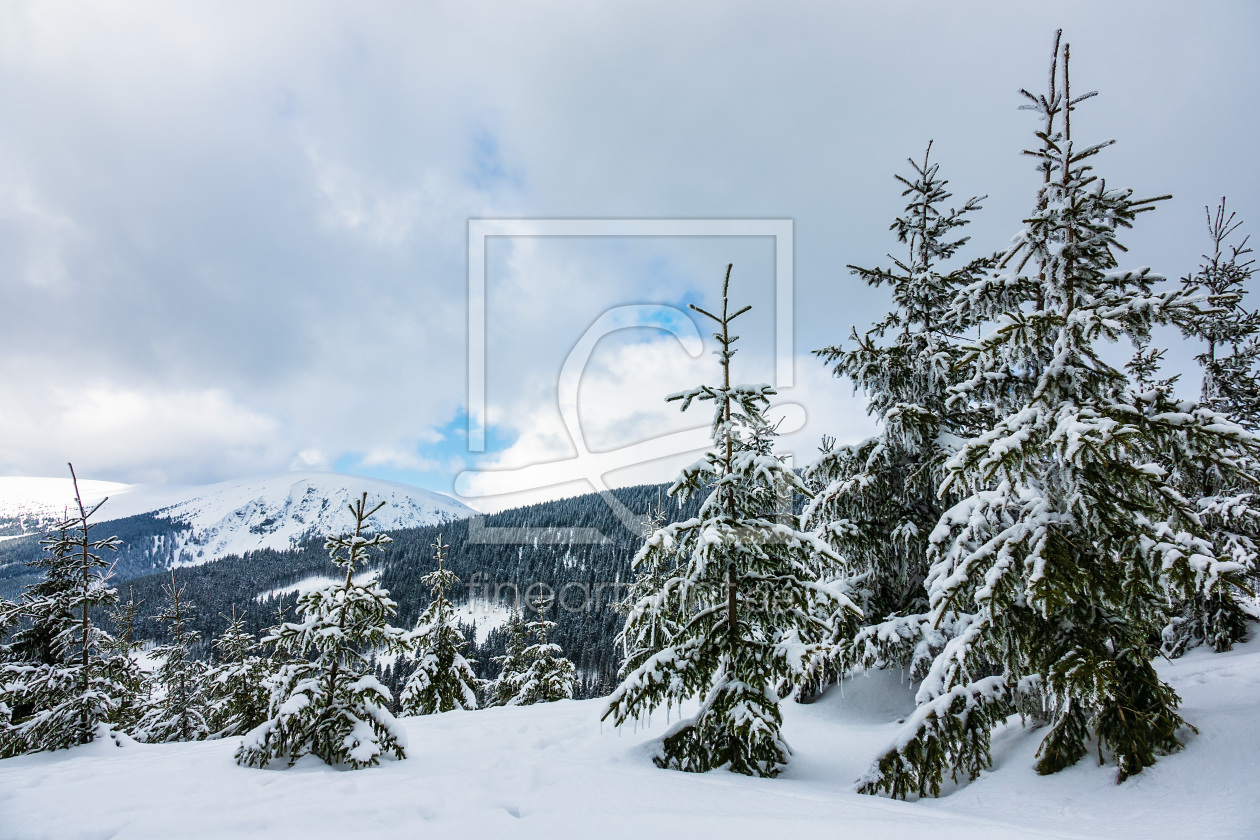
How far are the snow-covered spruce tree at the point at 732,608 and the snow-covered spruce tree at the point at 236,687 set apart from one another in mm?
11535

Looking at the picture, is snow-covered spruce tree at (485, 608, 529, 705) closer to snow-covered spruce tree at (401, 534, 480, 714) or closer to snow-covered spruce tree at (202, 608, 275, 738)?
snow-covered spruce tree at (401, 534, 480, 714)

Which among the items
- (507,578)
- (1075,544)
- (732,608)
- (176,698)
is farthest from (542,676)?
(507,578)

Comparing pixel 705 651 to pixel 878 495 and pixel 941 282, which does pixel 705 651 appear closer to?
pixel 878 495

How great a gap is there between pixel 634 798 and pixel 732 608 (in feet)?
9.69

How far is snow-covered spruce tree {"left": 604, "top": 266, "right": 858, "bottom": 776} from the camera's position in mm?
7078

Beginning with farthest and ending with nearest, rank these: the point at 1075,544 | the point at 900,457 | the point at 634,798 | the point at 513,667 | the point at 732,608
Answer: the point at 513,667 → the point at 900,457 → the point at 732,608 → the point at 1075,544 → the point at 634,798

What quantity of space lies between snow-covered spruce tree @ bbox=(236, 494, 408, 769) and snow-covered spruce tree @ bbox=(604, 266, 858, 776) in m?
3.91

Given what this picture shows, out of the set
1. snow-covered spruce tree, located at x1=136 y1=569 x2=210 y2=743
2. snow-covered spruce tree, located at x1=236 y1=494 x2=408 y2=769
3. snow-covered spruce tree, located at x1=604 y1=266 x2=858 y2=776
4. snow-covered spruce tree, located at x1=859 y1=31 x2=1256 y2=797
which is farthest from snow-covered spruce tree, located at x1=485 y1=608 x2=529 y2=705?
snow-covered spruce tree, located at x1=859 y1=31 x2=1256 y2=797

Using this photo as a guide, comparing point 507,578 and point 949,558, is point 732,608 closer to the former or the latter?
point 949,558

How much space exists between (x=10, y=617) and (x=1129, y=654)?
23.2 metres

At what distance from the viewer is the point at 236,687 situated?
66.9 feet

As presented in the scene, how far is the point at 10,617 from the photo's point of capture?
44.0 feet

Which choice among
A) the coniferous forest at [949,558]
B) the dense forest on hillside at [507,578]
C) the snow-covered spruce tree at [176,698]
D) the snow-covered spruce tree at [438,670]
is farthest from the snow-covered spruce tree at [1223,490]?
the dense forest on hillside at [507,578]

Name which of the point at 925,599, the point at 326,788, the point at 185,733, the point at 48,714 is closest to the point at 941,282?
the point at 925,599
